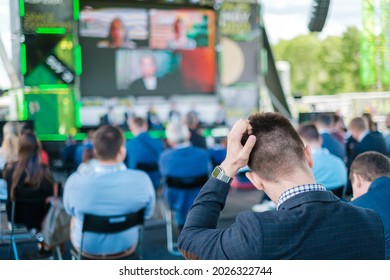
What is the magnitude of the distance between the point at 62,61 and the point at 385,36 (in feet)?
17.2

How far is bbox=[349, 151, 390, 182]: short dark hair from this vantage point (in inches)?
77.7

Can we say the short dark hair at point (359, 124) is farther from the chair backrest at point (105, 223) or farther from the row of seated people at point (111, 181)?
the chair backrest at point (105, 223)

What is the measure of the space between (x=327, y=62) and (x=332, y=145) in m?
1.92

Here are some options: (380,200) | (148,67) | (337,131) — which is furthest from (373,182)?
(148,67)

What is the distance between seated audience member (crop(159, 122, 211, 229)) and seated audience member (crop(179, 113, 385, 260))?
2.52 meters

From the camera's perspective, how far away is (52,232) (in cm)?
284

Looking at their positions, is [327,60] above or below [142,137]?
above

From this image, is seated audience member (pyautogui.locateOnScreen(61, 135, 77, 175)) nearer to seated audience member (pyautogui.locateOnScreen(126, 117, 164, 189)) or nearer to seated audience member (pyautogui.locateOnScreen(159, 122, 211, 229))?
seated audience member (pyautogui.locateOnScreen(126, 117, 164, 189))

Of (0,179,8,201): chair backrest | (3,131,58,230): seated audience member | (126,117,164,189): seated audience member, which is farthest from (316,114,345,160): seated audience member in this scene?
(0,179,8,201): chair backrest

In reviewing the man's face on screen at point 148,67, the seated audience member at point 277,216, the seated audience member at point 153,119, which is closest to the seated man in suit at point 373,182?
the seated audience member at point 277,216

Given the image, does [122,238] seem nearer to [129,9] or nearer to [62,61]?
[62,61]

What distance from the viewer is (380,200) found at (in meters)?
1.71

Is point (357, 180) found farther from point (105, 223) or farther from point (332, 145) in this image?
point (332, 145)

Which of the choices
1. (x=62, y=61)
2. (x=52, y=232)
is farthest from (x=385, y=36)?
(x=62, y=61)
